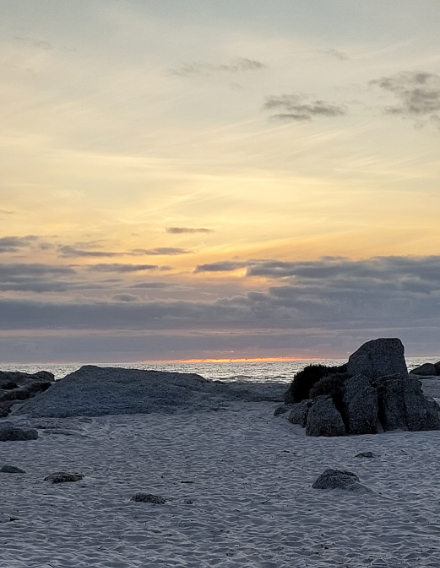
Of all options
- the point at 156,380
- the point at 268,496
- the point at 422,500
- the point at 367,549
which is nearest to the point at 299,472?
the point at 268,496

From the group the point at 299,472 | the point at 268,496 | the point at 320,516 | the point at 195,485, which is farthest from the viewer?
the point at 299,472

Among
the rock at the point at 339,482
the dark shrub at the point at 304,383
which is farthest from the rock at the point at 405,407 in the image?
the rock at the point at 339,482

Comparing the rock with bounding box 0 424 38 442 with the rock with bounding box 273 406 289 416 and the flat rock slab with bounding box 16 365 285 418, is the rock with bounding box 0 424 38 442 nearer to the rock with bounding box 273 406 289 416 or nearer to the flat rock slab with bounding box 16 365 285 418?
the flat rock slab with bounding box 16 365 285 418

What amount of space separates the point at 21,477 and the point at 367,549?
10.5 metres

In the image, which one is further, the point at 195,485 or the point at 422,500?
the point at 195,485

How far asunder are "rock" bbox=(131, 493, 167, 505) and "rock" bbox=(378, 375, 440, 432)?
14040mm

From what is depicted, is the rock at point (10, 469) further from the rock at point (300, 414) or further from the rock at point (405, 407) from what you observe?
the rock at point (405, 407)

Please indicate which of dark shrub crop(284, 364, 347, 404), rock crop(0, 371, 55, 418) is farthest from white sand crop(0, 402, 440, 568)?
rock crop(0, 371, 55, 418)

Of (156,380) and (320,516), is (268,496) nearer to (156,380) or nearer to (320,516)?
(320,516)

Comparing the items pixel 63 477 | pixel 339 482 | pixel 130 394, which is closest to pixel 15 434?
pixel 63 477

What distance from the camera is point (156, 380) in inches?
1759

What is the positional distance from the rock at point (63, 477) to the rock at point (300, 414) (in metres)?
12.9

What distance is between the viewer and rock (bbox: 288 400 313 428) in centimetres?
2944

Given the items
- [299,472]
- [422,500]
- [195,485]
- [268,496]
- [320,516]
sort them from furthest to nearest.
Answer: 1. [299,472]
2. [195,485]
3. [268,496]
4. [422,500]
5. [320,516]
